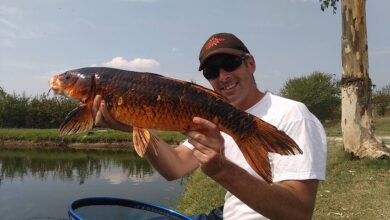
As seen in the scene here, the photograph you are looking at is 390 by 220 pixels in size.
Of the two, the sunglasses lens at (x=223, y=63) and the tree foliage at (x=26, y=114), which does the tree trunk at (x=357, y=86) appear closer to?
the sunglasses lens at (x=223, y=63)

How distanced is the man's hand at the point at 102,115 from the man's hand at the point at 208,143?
0.53 metres

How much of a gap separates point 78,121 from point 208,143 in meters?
0.88

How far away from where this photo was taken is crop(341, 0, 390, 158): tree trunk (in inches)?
389

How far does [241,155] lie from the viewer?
2988 mm

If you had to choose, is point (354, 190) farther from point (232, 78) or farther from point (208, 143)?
point (208, 143)

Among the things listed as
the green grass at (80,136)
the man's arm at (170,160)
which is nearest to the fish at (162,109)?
the man's arm at (170,160)

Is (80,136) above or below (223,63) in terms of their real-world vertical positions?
below

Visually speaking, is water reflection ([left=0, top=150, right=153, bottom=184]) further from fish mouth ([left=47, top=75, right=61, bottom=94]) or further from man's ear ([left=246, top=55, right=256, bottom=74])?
fish mouth ([left=47, top=75, right=61, bottom=94])

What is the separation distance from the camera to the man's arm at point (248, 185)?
2293 millimetres

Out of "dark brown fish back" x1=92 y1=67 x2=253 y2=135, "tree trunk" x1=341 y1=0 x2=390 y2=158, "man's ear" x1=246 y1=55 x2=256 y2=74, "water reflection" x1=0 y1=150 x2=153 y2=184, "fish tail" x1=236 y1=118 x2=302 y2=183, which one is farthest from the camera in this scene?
"water reflection" x1=0 y1=150 x2=153 y2=184

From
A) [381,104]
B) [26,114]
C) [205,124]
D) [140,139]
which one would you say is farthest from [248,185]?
[26,114]

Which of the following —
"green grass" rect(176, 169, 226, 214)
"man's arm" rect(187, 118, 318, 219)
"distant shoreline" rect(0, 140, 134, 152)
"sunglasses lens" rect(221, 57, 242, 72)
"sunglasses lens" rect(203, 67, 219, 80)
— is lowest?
"distant shoreline" rect(0, 140, 134, 152)

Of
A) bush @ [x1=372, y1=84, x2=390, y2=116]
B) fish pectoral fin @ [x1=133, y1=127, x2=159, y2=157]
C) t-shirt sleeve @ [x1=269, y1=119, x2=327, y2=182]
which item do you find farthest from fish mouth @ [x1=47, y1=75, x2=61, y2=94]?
bush @ [x1=372, y1=84, x2=390, y2=116]

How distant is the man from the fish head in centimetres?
13
